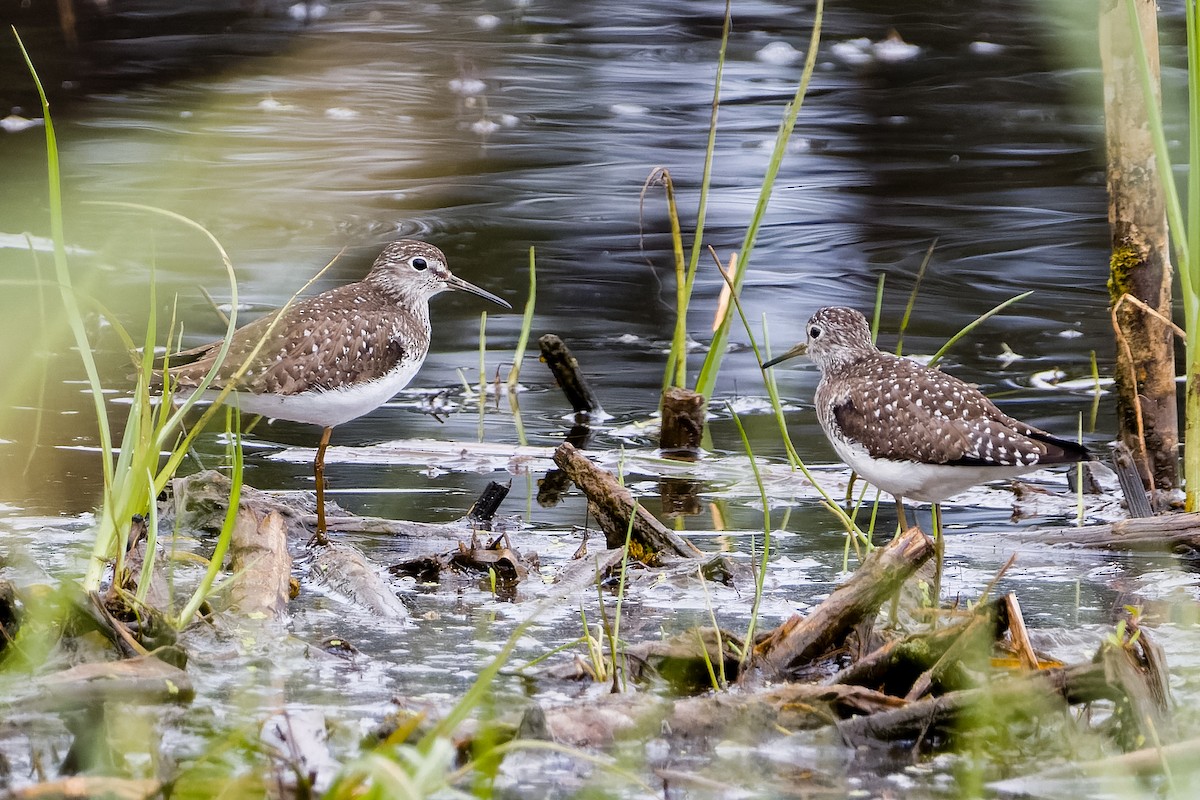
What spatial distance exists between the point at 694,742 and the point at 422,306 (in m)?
4.12

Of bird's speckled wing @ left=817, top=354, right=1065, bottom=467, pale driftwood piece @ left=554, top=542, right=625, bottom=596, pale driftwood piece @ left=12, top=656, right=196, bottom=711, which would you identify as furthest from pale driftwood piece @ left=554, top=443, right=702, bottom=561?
pale driftwood piece @ left=12, top=656, right=196, bottom=711

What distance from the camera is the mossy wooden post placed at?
226 inches

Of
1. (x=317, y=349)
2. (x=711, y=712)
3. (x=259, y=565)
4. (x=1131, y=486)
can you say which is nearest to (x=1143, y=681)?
(x=711, y=712)

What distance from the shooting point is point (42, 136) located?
13125mm

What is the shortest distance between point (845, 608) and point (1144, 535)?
5.88 feet

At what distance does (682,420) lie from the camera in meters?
6.79

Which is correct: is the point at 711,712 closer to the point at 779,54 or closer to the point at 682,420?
the point at 682,420

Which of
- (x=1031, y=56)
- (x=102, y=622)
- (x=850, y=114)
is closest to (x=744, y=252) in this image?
(x=102, y=622)

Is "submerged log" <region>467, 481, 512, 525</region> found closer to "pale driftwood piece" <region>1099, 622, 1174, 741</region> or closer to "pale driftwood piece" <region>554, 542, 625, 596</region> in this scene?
"pale driftwood piece" <region>554, 542, 625, 596</region>

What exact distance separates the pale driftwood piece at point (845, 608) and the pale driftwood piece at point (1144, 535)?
1640mm

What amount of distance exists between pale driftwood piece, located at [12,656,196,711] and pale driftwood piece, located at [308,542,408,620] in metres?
0.94

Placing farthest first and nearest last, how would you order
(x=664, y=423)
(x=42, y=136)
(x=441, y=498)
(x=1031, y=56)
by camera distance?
(x=1031, y=56) < (x=42, y=136) < (x=664, y=423) < (x=441, y=498)

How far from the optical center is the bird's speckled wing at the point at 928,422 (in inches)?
204

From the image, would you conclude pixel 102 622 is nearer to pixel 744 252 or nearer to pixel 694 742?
pixel 694 742
